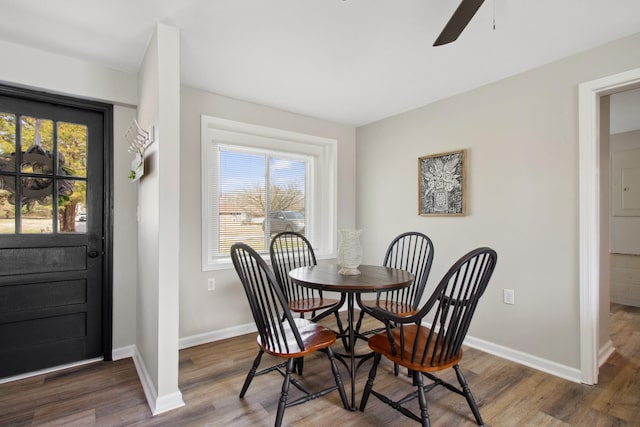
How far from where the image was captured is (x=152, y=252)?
213 cm

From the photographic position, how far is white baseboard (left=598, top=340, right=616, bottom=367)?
2.56 metres

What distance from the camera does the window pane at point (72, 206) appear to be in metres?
2.51

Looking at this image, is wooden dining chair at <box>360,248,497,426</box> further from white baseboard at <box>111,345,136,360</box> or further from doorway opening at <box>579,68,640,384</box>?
white baseboard at <box>111,345,136,360</box>

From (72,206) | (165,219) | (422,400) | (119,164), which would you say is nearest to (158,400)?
(165,219)

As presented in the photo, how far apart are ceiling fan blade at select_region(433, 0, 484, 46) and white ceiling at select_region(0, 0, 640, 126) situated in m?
0.28

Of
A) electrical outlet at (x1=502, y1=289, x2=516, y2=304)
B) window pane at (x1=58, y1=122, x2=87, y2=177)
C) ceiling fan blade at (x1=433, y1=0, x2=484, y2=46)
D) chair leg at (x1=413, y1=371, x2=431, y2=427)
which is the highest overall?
ceiling fan blade at (x1=433, y1=0, x2=484, y2=46)

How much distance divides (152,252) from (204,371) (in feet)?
3.35

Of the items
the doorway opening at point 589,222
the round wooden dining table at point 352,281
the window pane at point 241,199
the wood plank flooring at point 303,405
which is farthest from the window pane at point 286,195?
the doorway opening at point 589,222

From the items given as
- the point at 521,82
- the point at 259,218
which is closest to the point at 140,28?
the point at 259,218

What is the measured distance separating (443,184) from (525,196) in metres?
0.73

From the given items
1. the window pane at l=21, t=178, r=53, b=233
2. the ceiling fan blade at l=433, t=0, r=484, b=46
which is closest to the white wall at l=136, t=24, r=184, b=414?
the window pane at l=21, t=178, r=53, b=233

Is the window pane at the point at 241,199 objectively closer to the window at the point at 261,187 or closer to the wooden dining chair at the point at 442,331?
the window at the point at 261,187

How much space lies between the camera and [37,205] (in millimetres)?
2422

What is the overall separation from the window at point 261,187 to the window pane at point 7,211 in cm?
132
